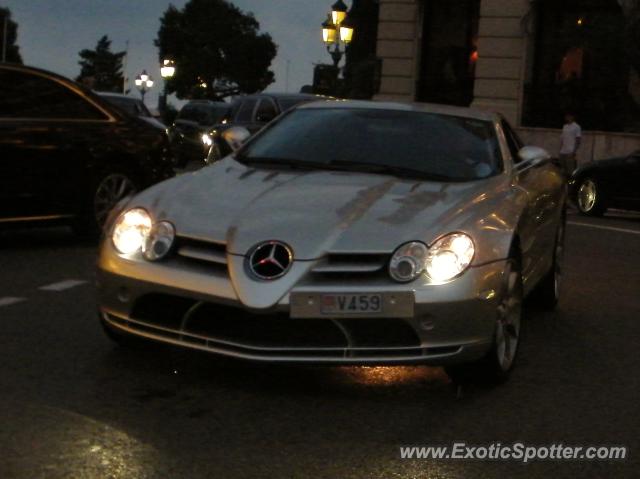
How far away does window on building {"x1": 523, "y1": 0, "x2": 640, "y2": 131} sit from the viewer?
34.1m

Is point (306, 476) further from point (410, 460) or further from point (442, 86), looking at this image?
point (442, 86)

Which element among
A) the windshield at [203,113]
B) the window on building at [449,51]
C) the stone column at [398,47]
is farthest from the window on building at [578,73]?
the windshield at [203,113]

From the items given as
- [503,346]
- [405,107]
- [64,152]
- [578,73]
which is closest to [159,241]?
[503,346]

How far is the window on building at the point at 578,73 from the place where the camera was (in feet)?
112

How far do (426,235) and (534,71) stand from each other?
30.0 m

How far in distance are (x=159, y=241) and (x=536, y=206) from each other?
2595 mm

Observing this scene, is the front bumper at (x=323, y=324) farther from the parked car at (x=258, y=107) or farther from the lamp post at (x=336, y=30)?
the lamp post at (x=336, y=30)

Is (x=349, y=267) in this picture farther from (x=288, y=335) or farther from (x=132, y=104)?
(x=132, y=104)

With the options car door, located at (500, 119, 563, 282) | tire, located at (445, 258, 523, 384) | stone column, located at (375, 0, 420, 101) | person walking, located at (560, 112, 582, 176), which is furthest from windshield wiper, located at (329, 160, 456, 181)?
stone column, located at (375, 0, 420, 101)

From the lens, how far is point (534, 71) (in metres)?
36.0

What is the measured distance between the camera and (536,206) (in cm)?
860

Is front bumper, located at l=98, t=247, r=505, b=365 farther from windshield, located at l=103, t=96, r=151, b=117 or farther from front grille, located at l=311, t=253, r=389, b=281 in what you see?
windshield, located at l=103, t=96, r=151, b=117

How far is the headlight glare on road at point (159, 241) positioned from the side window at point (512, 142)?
2666 millimetres

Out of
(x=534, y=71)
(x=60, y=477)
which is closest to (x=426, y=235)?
(x=60, y=477)
